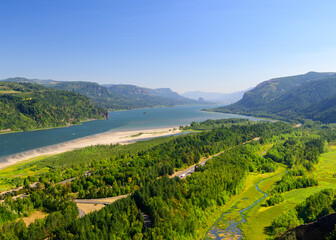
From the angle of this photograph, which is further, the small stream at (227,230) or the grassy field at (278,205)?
the grassy field at (278,205)

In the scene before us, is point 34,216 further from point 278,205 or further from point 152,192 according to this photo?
point 278,205

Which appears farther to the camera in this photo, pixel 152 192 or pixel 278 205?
pixel 278 205

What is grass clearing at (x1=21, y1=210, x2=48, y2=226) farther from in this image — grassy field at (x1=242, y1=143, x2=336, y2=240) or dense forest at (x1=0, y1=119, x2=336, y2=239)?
grassy field at (x1=242, y1=143, x2=336, y2=240)

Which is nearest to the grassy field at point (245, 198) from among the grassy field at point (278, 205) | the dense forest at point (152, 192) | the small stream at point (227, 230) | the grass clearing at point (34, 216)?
the small stream at point (227, 230)

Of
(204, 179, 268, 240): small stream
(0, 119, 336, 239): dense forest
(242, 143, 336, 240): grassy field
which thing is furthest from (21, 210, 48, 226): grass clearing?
(242, 143, 336, 240): grassy field

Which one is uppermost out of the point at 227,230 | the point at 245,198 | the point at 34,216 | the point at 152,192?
the point at 152,192

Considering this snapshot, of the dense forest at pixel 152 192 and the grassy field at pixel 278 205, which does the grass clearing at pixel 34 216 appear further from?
the grassy field at pixel 278 205

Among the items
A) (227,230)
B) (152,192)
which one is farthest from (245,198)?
(152,192)

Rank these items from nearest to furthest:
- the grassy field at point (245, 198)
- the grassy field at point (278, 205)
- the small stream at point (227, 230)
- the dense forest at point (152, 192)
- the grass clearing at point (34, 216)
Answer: the dense forest at point (152, 192), the small stream at point (227, 230), the grassy field at point (278, 205), the grass clearing at point (34, 216), the grassy field at point (245, 198)
